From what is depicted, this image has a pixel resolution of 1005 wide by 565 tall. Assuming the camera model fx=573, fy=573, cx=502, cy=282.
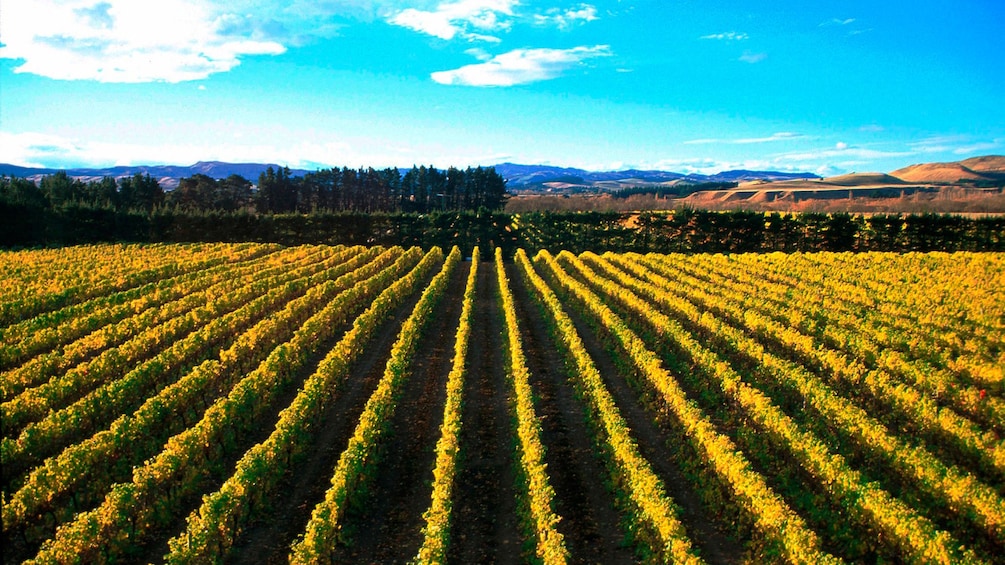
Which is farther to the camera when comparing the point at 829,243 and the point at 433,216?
the point at 433,216

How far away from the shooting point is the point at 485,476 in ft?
42.3

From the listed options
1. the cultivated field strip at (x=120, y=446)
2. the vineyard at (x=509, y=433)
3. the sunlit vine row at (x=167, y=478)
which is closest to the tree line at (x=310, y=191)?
the vineyard at (x=509, y=433)

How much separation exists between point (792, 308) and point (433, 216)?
4196 centimetres

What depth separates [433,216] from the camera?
2383 inches

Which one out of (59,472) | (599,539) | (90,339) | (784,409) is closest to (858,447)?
(784,409)

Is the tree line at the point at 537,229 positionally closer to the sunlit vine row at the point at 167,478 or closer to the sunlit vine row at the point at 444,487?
the sunlit vine row at the point at 444,487

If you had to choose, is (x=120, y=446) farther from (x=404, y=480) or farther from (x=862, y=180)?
(x=862, y=180)

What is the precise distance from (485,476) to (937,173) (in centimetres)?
20345

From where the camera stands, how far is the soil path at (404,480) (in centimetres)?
1042

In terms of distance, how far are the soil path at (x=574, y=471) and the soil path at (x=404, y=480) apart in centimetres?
285

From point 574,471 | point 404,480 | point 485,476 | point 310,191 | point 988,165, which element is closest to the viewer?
point 404,480

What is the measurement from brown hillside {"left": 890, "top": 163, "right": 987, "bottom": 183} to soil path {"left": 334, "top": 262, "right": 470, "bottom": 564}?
587 feet

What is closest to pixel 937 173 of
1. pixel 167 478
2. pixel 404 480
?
pixel 404 480

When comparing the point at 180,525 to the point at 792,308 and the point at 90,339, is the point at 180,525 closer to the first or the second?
the point at 90,339
